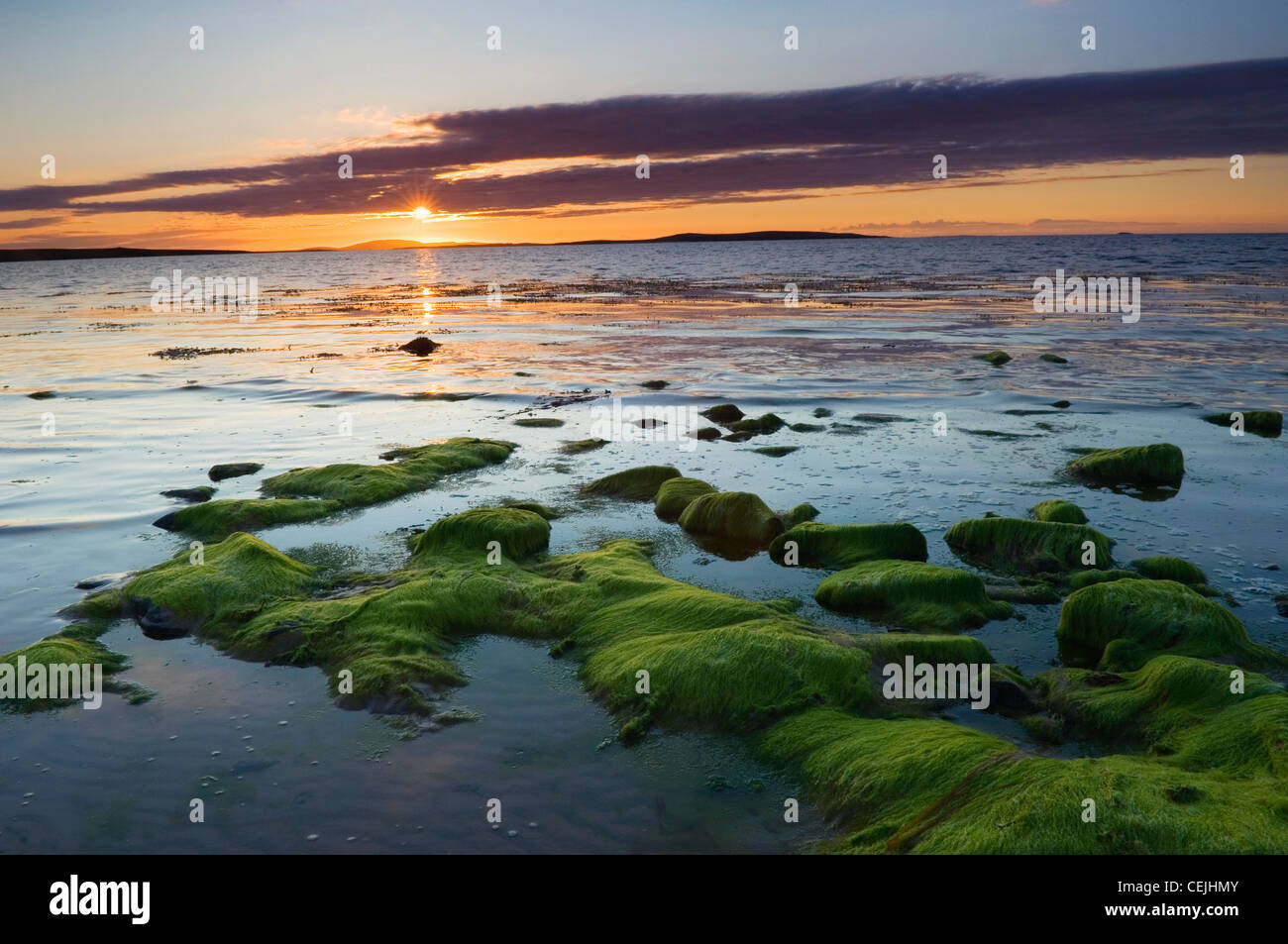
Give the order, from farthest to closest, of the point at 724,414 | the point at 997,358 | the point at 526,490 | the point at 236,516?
1. the point at 997,358
2. the point at 724,414
3. the point at 526,490
4. the point at 236,516

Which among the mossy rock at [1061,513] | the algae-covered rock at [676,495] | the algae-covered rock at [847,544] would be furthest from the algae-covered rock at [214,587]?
the mossy rock at [1061,513]

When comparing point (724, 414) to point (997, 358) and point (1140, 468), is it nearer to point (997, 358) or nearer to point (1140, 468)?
point (1140, 468)

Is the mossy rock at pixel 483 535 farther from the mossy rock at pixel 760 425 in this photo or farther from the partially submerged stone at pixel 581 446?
the mossy rock at pixel 760 425

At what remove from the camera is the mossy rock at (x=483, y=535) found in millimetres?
11430

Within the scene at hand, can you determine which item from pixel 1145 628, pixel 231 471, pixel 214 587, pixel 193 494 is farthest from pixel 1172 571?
pixel 231 471

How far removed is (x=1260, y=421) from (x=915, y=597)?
13.6 meters

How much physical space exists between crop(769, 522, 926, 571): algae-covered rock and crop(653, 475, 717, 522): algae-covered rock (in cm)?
212

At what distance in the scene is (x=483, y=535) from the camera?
1154cm

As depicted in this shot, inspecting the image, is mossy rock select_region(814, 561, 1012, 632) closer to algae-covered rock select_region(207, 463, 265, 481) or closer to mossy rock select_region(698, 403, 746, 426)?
mossy rock select_region(698, 403, 746, 426)

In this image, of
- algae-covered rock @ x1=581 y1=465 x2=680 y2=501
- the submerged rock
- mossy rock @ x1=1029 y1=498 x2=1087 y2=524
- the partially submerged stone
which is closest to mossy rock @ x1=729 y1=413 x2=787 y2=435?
the partially submerged stone

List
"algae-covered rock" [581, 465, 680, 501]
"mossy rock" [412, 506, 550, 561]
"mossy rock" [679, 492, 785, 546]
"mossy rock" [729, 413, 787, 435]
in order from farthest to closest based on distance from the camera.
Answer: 1. "mossy rock" [729, 413, 787, 435]
2. "algae-covered rock" [581, 465, 680, 501]
3. "mossy rock" [679, 492, 785, 546]
4. "mossy rock" [412, 506, 550, 561]

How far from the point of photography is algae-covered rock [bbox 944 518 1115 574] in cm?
1067

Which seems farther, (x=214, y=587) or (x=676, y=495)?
(x=676, y=495)

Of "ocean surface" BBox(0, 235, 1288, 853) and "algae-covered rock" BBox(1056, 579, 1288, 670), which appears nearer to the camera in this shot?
"ocean surface" BBox(0, 235, 1288, 853)
